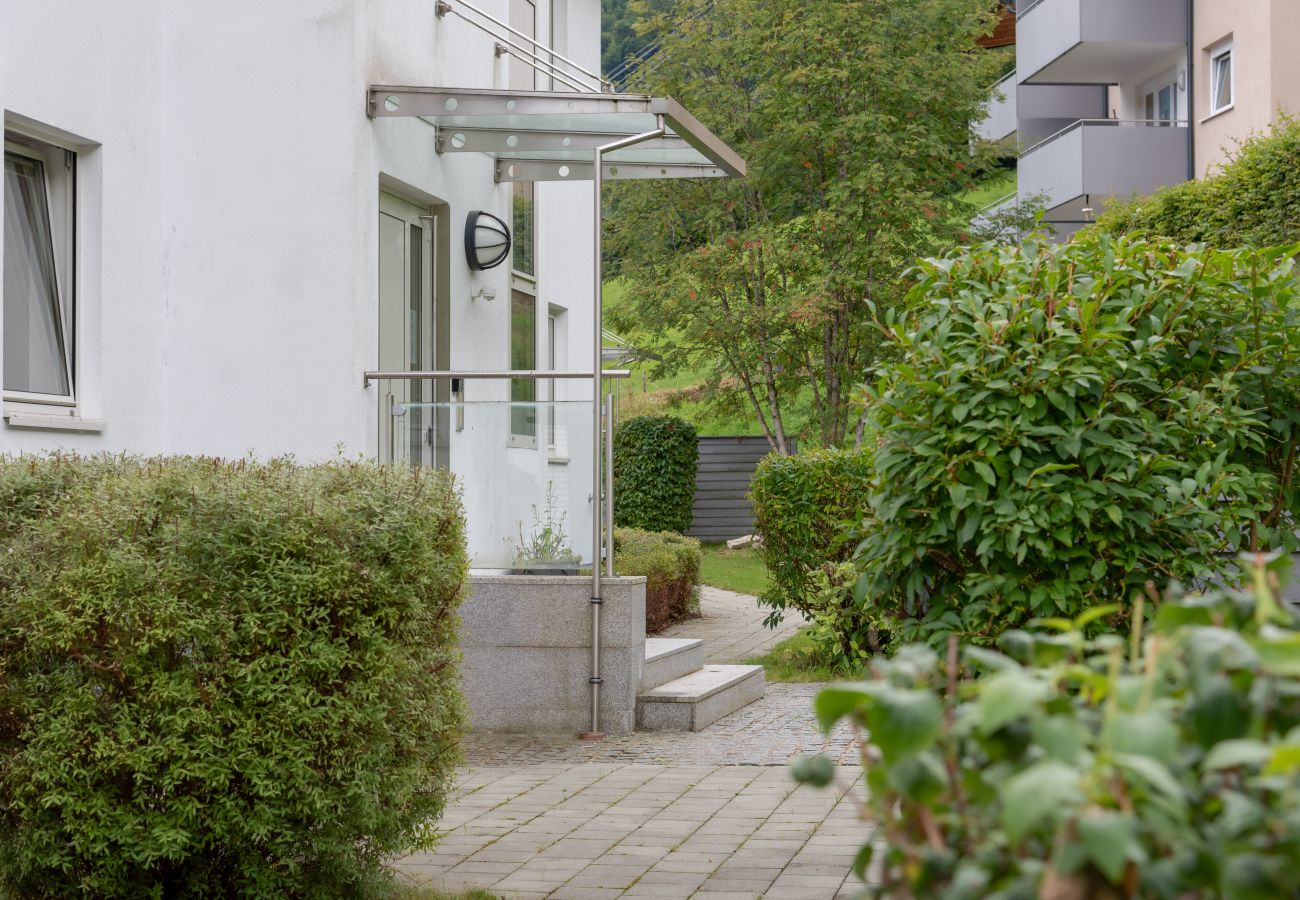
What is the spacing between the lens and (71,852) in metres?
4.65

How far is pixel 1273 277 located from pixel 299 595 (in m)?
3.31

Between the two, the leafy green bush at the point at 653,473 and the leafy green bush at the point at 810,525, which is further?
the leafy green bush at the point at 653,473

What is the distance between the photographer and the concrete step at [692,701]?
9297 millimetres

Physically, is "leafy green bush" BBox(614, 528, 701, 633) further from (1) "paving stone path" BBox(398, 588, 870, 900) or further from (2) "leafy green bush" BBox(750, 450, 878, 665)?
(1) "paving stone path" BBox(398, 588, 870, 900)

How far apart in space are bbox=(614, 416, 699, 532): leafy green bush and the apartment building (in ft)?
22.9

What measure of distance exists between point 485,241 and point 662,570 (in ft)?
14.4

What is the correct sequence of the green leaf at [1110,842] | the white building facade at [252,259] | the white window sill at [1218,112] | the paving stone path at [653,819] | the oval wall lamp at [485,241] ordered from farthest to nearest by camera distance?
the white window sill at [1218,112] → the oval wall lamp at [485,241] → the white building facade at [252,259] → the paving stone path at [653,819] → the green leaf at [1110,842]

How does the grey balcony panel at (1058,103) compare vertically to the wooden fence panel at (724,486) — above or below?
above

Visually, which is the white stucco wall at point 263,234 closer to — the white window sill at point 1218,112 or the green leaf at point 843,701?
the green leaf at point 843,701

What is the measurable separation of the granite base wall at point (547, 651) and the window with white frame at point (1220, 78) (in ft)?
58.8

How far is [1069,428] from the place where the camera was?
14.2 feet

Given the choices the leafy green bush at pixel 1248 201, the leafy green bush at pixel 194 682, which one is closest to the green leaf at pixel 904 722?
the leafy green bush at pixel 194 682

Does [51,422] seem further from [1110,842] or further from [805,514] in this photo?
[1110,842]

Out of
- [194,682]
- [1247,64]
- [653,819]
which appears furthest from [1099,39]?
[194,682]
